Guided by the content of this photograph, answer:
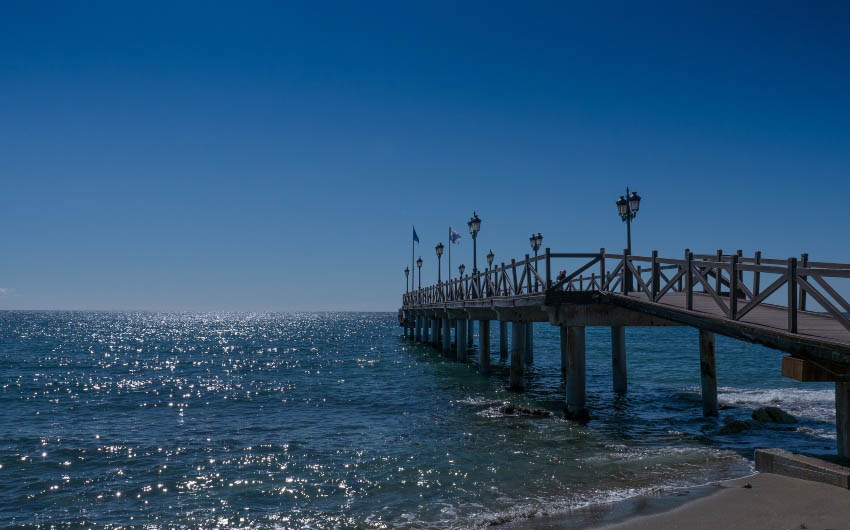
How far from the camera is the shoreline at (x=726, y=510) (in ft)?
25.6

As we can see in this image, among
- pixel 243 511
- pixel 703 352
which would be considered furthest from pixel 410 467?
pixel 703 352

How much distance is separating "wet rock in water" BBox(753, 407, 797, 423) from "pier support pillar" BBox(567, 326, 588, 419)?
4626 mm

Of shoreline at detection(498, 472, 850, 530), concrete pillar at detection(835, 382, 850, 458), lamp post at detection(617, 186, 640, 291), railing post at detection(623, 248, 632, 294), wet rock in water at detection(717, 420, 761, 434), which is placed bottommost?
wet rock in water at detection(717, 420, 761, 434)

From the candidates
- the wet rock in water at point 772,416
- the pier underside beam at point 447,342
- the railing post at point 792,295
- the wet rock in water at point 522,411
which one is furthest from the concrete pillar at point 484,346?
the railing post at point 792,295

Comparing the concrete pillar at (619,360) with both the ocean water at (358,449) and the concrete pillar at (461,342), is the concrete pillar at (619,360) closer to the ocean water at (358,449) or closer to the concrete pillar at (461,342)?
the ocean water at (358,449)

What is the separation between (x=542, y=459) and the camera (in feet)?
42.7

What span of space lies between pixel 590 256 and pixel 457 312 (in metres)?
15.5

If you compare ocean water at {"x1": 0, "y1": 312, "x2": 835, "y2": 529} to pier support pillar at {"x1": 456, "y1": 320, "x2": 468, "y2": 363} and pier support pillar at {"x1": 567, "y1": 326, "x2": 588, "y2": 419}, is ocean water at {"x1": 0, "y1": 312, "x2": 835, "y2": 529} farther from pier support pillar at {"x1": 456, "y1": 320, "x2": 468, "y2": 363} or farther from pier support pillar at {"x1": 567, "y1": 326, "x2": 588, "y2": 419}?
pier support pillar at {"x1": 456, "y1": 320, "x2": 468, "y2": 363}

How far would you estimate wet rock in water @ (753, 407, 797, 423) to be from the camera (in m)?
16.9

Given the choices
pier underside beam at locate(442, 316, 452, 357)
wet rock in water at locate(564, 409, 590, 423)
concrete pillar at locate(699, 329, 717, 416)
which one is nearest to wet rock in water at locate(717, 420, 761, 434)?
concrete pillar at locate(699, 329, 717, 416)

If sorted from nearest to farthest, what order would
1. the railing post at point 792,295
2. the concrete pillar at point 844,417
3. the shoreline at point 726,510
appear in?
the shoreline at point 726,510
the railing post at point 792,295
the concrete pillar at point 844,417

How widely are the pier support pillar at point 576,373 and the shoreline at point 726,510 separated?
7.03 meters

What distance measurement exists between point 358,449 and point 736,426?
9.40 metres

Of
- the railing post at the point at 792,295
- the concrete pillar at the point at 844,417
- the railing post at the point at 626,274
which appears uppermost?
the railing post at the point at 626,274
